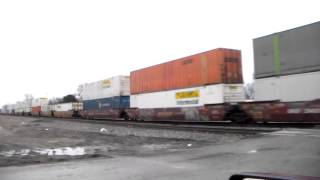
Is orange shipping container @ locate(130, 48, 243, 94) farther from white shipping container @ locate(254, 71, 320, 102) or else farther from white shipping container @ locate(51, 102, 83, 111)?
white shipping container @ locate(51, 102, 83, 111)

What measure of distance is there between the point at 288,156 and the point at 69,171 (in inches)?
224

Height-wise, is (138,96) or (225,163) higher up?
(138,96)

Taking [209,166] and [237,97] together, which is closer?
[209,166]

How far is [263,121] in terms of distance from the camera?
21.0 meters

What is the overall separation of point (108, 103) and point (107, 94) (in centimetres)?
104

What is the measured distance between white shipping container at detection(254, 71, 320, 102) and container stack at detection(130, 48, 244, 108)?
3.56 metres

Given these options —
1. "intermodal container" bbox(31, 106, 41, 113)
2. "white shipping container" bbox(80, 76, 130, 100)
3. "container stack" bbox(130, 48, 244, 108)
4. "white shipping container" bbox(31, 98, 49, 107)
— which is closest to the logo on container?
"white shipping container" bbox(80, 76, 130, 100)

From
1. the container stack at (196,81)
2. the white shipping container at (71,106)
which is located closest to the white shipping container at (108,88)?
the white shipping container at (71,106)

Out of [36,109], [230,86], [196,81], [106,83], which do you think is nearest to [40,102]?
[36,109]

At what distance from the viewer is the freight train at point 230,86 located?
17938 mm

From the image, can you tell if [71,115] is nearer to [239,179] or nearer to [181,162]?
[181,162]

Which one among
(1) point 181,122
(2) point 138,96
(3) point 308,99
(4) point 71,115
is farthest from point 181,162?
(4) point 71,115

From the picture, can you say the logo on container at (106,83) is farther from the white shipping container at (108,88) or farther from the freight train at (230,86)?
the freight train at (230,86)

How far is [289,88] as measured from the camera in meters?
18.6
